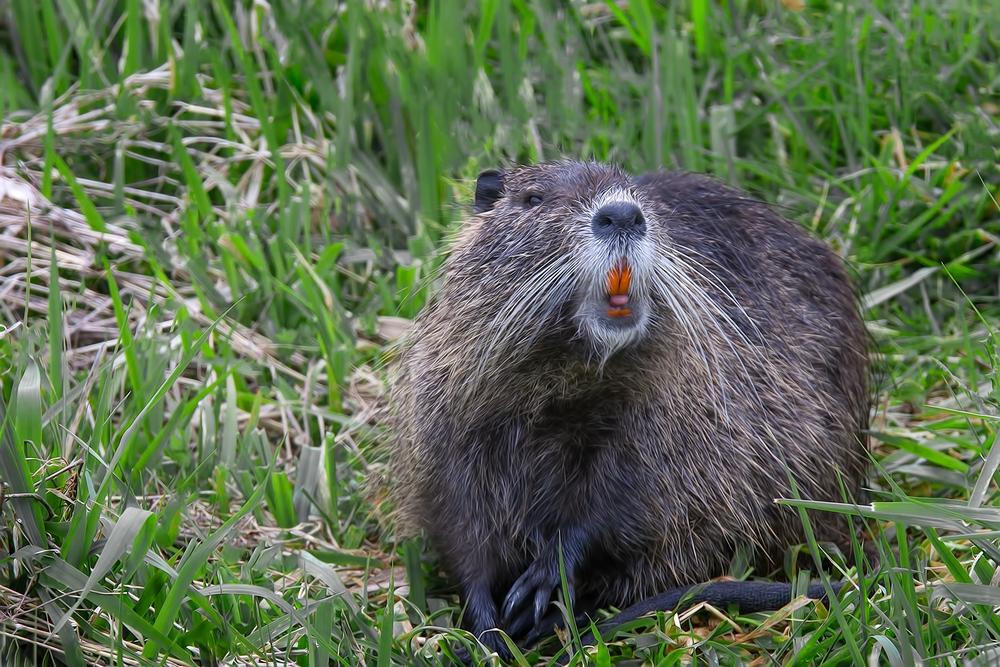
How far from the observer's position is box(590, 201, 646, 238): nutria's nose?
93.1 inches

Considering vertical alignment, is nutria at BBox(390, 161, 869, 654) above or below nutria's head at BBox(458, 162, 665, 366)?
below

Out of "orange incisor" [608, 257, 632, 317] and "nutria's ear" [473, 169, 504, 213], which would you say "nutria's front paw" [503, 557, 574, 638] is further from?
"nutria's ear" [473, 169, 504, 213]

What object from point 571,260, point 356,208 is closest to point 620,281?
point 571,260

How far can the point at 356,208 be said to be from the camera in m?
4.25

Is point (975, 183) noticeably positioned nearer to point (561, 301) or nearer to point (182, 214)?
point (561, 301)

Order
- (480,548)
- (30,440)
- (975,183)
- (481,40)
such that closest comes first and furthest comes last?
(30,440) → (480,548) → (975,183) → (481,40)

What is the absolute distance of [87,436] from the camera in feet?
9.20

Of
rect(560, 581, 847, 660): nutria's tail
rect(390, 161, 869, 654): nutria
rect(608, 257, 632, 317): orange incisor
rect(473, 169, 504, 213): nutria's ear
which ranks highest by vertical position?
rect(473, 169, 504, 213): nutria's ear

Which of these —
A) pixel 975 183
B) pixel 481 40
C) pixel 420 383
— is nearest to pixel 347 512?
pixel 420 383

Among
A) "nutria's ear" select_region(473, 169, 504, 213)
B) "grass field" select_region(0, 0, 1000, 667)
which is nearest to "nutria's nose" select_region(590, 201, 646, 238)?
"nutria's ear" select_region(473, 169, 504, 213)

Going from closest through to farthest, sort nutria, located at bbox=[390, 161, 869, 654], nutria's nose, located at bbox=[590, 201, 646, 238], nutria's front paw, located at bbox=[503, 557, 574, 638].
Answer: nutria's nose, located at bbox=[590, 201, 646, 238] < nutria, located at bbox=[390, 161, 869, 654] < nutria's front paw, located at bbox=[503, 557, 574, 638]

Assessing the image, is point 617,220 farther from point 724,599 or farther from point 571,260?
point 724,599

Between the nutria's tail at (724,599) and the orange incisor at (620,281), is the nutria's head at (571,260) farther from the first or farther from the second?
the nutria's tail at (724,599)

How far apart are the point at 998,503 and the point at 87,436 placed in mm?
2079
